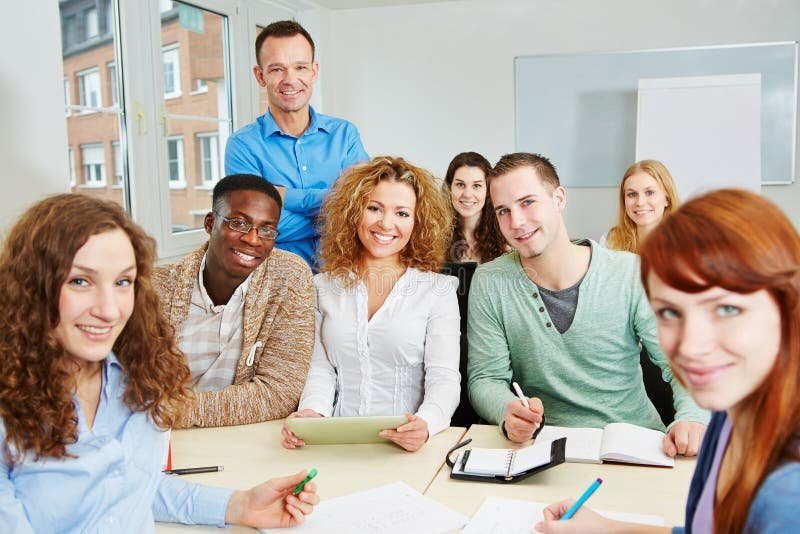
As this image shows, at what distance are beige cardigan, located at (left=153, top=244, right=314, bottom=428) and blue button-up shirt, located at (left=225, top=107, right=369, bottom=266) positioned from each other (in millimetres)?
640

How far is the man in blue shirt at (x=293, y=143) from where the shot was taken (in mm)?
2652

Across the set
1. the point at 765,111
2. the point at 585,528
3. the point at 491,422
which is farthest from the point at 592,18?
the point at 585,528

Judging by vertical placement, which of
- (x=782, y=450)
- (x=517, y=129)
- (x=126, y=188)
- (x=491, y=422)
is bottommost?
(x=491, y=422)

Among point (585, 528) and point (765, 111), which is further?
point (765, 111)

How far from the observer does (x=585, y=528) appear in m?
1.17

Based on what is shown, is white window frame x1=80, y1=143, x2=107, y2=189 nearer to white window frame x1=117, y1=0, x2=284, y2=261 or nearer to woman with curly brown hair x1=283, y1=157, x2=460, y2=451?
white window frame x1=117, y1=0, x2=284, y2=261

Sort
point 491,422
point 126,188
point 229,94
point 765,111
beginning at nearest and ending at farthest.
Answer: point 491,422 < point 126,188 < point 229,94 < point 765,111

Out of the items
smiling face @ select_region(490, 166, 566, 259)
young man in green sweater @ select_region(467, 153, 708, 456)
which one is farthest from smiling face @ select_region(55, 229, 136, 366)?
smiling face @ select_region(490, 166, 566, 259)

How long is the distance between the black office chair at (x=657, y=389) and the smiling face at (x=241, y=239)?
118 cm

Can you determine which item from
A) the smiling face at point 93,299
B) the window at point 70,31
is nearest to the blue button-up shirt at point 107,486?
the smiling face at point 93,299

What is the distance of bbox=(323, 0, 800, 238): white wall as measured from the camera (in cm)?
497

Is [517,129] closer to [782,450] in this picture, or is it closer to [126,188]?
[126,188]

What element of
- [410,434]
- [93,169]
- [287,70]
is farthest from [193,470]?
[93,169]

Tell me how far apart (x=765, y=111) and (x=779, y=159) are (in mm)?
334
